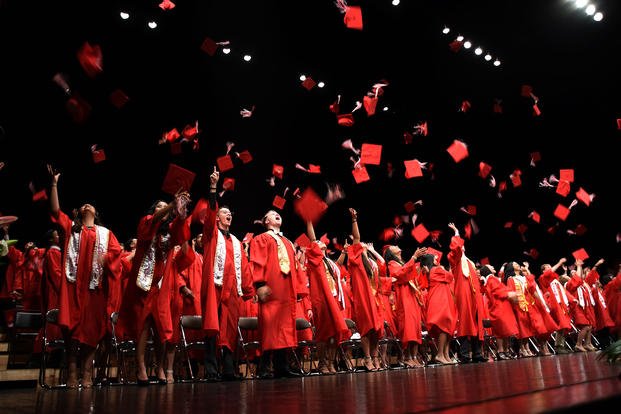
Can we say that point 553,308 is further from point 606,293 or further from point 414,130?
point 414,130

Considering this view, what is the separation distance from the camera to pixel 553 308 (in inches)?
477

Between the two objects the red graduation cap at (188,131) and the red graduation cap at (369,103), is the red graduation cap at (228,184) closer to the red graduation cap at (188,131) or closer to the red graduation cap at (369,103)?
the red graduation cap at (188,131)

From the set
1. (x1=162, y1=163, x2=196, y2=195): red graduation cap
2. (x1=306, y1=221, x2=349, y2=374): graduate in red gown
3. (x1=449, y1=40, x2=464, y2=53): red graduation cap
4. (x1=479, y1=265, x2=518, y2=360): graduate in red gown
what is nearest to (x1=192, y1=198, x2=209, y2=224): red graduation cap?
(x1=162, y1=163, x2=196, y2=195): red graduation cap

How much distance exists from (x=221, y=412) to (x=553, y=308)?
38.1ft

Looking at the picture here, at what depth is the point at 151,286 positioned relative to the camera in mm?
4906

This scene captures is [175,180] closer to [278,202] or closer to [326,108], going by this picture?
[278,202]

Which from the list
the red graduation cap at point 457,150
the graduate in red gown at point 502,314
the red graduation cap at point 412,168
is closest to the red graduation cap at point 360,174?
the red graduation cap at point 412,168

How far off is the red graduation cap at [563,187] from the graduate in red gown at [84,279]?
12.6 m

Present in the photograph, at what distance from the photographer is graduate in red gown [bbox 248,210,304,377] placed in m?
5.39

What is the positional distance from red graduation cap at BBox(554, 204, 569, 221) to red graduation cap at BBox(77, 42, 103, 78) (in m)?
12.9

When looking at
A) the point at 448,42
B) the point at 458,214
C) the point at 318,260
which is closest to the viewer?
the point at 318,260

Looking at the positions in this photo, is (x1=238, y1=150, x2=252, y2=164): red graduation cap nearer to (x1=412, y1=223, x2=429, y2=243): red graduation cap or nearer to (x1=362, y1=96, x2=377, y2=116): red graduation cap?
(x1=362, y1=96, x2=377, y2=116): red graduation cap

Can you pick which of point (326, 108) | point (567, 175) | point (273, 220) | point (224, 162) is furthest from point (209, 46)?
point (567, 175)

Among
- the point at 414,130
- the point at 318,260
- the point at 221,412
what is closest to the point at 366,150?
the point at 414,130
